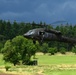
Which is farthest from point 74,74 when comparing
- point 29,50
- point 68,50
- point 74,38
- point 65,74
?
point 68,50

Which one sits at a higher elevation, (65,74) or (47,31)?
(47,31)

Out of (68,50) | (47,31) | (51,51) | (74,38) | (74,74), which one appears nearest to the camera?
(47,31)

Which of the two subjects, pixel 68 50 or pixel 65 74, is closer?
pixel 65 74

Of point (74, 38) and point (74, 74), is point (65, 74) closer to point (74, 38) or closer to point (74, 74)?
point (74, 74)

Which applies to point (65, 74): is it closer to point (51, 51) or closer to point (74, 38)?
point (74, 38)

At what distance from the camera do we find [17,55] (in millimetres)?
87812

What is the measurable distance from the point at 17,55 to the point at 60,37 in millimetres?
74265

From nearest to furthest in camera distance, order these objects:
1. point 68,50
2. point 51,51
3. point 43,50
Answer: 1. point 51,51
2. point 43,50
3. point 68,50

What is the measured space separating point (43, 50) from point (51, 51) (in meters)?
14.3

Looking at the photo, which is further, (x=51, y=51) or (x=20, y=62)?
(x=51, y=51)

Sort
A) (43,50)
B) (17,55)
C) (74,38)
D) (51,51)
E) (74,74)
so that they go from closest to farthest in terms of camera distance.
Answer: (74,38) < (74,74) < (17,55) < (51,51) < (43,50)

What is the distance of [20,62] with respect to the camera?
305 feet

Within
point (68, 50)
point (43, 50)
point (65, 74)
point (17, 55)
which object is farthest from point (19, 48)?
point (68, 50)

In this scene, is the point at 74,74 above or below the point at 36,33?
below
